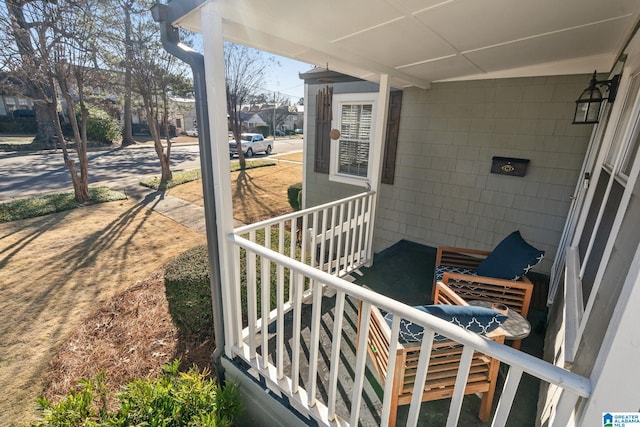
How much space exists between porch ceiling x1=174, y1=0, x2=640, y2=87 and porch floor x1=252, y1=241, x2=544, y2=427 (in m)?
2.23

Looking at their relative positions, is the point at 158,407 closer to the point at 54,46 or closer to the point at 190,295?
the point at 190,295

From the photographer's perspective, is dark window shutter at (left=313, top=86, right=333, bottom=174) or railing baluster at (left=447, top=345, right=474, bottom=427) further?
dark window shutter at (left=313, top=86, right=333, bottom=174)

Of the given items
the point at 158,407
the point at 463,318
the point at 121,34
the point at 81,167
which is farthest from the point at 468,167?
the point at 121,34

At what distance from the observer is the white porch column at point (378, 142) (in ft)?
10.3

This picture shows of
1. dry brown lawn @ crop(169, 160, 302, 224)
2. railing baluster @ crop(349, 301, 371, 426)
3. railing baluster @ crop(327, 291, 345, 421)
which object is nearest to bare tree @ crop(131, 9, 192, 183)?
dry brown lawn @ crop(169, 160, 302, 224)

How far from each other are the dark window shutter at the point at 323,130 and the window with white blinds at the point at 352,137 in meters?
0.12

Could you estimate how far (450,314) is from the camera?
1556mm

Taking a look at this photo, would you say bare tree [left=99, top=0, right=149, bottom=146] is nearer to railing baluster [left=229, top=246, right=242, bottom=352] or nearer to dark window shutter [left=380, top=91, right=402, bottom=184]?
dark window shutter [left=380, top=91, right=402, bottom=184]

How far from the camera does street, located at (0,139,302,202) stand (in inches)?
348

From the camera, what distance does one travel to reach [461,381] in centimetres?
116

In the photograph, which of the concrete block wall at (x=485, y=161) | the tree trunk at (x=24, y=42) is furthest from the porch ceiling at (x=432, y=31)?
the tree trunk at (x=24, y=42)

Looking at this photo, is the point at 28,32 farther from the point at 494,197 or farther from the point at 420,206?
the point at 494,197

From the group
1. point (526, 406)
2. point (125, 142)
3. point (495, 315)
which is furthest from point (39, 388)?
point (125, 142)

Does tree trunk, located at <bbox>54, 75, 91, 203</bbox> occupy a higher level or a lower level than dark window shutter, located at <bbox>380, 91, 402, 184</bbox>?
lower
